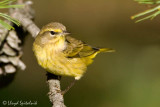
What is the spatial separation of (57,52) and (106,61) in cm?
147

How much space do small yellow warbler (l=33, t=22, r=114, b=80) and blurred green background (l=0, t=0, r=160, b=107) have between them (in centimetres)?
43

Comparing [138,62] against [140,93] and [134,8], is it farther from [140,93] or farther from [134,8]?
[134,8]

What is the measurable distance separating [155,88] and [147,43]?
1701 millimetres

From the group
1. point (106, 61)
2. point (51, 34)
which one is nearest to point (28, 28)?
point (51, 34)

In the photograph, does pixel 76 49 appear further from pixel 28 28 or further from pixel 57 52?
pixel 28 28

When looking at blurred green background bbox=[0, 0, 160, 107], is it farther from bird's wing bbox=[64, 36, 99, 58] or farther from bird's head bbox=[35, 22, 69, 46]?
bird's head bbox=[35, 22, 69, 46]

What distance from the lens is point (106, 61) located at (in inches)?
191

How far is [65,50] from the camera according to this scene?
12.0ft

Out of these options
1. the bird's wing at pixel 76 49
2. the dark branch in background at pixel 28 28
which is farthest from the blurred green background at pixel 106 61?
the dark branch in background at pixel 28 28

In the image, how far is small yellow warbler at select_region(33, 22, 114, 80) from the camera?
3.36m

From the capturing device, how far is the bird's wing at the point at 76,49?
3.69m

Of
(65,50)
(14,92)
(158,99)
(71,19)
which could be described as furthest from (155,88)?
(71,19)

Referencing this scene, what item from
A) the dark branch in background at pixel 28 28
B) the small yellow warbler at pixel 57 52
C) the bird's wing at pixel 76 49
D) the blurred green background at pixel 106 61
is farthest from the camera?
the bird's wing at pixel 76 49

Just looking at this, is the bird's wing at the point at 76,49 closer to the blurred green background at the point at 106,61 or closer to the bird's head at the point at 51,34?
the bird's head at the point at 51,34
